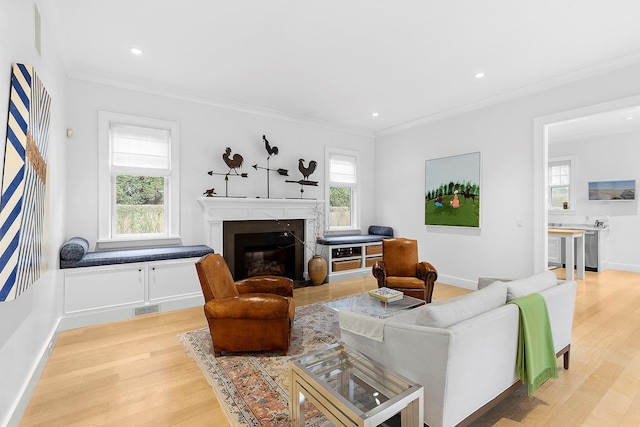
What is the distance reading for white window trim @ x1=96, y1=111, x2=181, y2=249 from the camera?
3838 millimetres

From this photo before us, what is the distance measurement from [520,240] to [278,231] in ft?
11.9

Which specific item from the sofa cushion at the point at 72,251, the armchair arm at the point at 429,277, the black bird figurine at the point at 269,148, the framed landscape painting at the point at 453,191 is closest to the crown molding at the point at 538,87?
the framed landscape painting at the point at 453,191

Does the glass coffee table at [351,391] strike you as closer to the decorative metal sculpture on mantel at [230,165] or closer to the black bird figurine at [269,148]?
the decorative metal sculpture on mantel at [230,165]

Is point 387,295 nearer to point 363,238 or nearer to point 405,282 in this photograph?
point 405,282

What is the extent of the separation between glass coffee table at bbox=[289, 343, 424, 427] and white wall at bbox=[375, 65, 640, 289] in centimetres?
364

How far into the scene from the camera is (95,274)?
3.39 metres

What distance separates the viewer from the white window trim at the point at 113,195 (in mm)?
3838

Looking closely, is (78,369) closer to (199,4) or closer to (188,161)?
(188,161)

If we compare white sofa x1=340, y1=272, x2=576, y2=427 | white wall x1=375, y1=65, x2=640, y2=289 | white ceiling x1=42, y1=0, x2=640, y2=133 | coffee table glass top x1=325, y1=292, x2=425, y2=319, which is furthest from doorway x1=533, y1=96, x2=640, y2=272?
white sofa x1=340, y1=272, x2=576, y2=427

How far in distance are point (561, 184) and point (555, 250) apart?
1740mm

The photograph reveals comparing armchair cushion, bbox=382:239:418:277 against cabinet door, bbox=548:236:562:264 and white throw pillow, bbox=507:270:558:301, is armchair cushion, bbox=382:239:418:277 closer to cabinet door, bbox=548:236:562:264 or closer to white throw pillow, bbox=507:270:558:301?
white throw pillow, bbox=507:270:558:301

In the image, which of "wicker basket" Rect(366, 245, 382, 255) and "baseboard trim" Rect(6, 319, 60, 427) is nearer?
"baseboard trim" Rect(6, 319, 60, 427)

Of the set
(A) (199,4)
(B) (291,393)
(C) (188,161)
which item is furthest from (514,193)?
(C) (188,161)

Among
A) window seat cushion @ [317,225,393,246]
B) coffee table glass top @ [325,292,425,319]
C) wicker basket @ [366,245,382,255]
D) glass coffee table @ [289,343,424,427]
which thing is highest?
window seat cushion @ [317,225,393,246]
